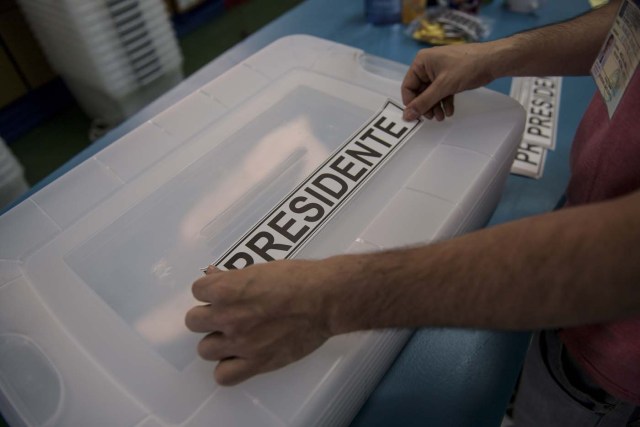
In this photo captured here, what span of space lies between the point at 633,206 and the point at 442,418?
1.05ft

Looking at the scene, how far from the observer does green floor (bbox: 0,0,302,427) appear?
1.37 m

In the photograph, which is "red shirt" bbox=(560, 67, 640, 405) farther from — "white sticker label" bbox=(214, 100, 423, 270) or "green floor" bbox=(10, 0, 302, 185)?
"green floor" bbox=(10, 0, 302, 185)

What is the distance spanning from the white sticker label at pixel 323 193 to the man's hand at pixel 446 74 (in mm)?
25

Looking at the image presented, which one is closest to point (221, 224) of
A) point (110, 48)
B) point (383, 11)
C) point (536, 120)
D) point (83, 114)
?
point (536, 120)

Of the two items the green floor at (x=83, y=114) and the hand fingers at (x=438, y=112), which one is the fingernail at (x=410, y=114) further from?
the green floor at (x=83, y=114)

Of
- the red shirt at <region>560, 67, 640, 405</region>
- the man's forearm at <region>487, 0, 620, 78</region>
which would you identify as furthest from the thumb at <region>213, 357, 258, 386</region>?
the man's forearm at <region>487, 0, 620, 78</region>

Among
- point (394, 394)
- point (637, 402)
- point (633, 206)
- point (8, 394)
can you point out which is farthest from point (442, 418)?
point (8, 394)

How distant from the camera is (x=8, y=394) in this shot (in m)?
0.38

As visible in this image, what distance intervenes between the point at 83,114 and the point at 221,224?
1299 mm

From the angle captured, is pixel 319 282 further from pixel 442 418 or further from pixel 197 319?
pixel 442 418

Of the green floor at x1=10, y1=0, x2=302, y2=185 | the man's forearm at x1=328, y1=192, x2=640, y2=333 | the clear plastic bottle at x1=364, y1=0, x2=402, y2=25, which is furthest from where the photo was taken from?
the green floor at x1=10, y1=0, x2=302, y2=185

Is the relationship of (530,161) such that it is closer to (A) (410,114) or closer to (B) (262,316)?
(A) (410,114)

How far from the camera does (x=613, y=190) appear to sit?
44 cm

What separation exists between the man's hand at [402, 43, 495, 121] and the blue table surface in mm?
198
